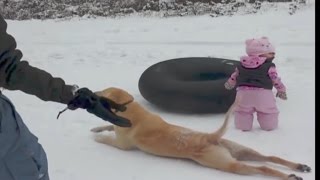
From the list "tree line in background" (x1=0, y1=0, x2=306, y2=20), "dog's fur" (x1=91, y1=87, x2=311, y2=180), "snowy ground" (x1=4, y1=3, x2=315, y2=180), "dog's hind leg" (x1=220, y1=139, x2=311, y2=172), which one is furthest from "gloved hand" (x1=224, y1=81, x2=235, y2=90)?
"tree line in background" (x1=0, y1=0, x2=306, y2=20)

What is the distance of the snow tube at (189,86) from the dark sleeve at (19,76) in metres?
2.07

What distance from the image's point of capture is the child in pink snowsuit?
145 inches

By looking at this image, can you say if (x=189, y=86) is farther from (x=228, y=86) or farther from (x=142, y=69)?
(x=142, y=69)

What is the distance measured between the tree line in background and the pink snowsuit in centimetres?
401

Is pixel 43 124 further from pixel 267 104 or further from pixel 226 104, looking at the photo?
pixel 267 104

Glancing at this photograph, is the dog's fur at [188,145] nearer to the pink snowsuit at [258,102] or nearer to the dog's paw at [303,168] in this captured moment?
the dog's paw at [303,168]

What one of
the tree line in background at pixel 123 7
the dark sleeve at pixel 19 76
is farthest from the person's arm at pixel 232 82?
the tree line in background at pixel 123 7

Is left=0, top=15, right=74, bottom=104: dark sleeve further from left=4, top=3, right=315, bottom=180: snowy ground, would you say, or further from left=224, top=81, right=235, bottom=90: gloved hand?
left=224, top=81, right=235, bottom=90: gloved hand

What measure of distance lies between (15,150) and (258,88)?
202cm

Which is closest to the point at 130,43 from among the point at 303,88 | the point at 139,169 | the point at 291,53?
the point at 291,53

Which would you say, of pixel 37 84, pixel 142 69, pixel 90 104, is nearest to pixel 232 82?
pixel 142 69

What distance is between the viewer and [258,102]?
3686 mm

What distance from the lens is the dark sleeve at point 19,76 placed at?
1.92 meters

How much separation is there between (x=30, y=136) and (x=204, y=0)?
696 centimetres
